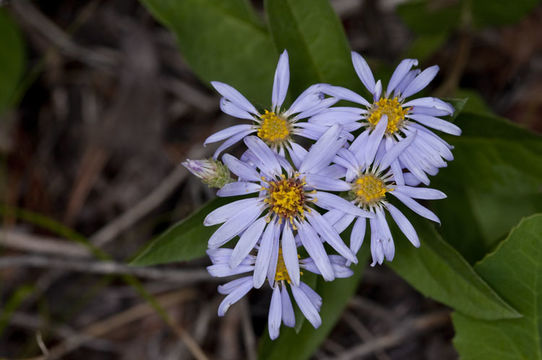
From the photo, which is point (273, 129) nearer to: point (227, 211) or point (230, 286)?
point (227, 211)

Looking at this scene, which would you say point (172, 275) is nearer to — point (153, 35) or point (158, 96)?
point (158, 96)

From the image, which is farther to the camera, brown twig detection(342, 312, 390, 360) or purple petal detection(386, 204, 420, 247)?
brown twig detection(342, 312, 390, 360)

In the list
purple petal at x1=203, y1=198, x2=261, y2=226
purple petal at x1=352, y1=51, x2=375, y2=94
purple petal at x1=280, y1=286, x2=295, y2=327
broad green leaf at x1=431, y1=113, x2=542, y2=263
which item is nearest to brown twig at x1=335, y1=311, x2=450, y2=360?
broad green leaf at x1=431, y1=113, x2=542, y2=263

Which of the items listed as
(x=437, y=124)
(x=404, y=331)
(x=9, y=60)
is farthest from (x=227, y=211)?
(x=9, y=60)

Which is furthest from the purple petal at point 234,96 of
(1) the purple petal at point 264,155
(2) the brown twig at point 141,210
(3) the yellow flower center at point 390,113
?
(2) the brown twig at point 141,210

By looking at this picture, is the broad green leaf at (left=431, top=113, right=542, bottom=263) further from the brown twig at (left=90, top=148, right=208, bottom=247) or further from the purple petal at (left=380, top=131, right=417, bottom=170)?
the brown twig at (left=90, top=148, right=208, bottom=247)

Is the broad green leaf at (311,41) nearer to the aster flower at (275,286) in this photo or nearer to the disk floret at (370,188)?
the disk floret at (370,188)
